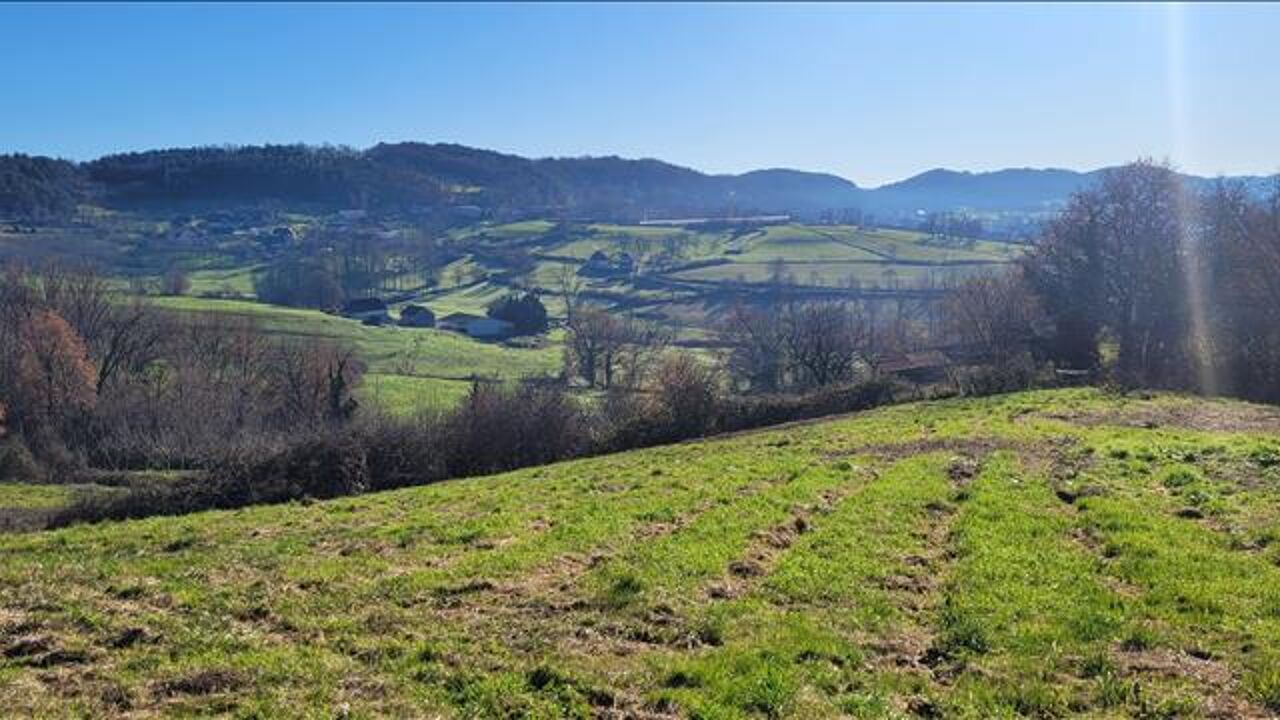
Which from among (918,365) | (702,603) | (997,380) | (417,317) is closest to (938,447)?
(702,603)

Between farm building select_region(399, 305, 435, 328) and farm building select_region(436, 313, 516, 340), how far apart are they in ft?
5.88

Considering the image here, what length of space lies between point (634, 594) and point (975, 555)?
5558 mm

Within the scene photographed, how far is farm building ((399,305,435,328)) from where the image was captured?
146 meters

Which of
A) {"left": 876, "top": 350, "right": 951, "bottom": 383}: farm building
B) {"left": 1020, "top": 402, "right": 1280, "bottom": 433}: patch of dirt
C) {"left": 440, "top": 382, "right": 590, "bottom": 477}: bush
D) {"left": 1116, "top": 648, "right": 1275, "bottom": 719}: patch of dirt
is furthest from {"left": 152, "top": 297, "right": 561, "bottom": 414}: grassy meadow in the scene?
{"left": 1116, "top": 648, "right": 1275, "bottom": 719}: patch of dirt

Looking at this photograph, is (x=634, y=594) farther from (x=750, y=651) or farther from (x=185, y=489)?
(x=185, y=489)

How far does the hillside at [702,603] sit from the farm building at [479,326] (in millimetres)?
116042

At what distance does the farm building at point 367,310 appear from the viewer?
146000mm

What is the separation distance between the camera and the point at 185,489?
3122cm

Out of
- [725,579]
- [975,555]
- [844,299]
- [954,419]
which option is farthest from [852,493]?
[844,299]

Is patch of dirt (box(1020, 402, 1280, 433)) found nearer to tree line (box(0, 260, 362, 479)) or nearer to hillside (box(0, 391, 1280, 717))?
hillside (box(0, 391, 1280, 717))

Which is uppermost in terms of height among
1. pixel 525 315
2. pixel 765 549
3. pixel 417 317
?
pixel 765 549

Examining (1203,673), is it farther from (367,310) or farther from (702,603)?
(367,310)

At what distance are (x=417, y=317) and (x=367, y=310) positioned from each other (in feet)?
30.7

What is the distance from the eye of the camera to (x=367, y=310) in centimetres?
15262
